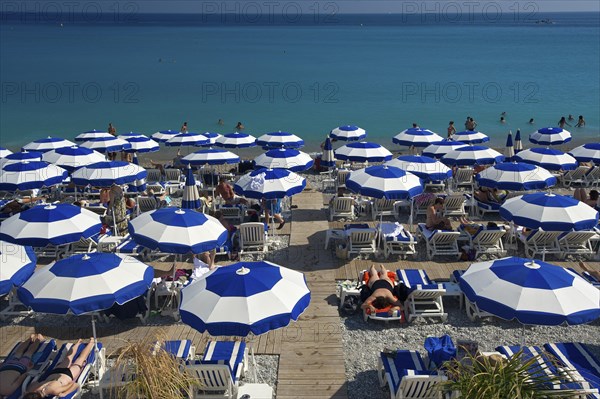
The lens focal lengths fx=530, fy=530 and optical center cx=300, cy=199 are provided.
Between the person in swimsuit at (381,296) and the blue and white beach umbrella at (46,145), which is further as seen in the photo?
the blue and white beach umbrella at (46,145)

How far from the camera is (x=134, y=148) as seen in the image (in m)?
18.0

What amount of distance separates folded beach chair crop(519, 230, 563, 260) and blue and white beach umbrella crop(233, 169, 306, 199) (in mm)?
5124

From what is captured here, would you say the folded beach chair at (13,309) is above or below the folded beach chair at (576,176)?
below

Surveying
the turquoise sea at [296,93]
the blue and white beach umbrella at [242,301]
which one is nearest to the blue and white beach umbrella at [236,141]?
the blue and white beach umbrella at [242,301]

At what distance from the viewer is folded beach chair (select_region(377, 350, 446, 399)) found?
6.43m

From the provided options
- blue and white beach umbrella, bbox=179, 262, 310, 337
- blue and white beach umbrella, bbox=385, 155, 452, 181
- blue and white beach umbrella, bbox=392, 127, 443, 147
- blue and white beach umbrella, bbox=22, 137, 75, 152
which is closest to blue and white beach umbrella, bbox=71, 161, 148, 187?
blue and white beach umbrella, bbox=22, 137, 75, 152

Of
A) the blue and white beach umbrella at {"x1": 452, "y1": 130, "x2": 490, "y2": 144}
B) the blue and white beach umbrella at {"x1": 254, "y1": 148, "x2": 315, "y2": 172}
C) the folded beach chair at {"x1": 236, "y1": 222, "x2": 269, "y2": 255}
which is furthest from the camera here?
the blue and white beach umbrella at {"x1": 452, "y1": 130, "x2": 490, "y2": 144}

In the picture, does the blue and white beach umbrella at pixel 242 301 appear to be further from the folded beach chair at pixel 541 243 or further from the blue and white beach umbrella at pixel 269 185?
the folded beach chair at pixel 541 243

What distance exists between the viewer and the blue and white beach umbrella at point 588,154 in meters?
16.1

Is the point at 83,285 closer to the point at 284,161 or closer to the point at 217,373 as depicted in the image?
the point at 217,373

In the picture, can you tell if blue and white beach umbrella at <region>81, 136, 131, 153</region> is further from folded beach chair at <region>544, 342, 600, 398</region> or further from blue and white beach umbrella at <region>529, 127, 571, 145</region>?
blue and white beach umbrella at <region>529, 127, 571, 145</region>

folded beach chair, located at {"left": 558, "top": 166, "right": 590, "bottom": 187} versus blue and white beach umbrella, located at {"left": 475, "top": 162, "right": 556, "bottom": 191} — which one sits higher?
blue and white beach umbrella, located at {"left": 475, "top": 162, "right": 556, "bottom": 191}

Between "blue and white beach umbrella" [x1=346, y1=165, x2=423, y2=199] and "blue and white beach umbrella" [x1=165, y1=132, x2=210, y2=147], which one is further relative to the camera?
"blue and white beach umbrella" [x1=165, y1=132, x2=210, y2=147]

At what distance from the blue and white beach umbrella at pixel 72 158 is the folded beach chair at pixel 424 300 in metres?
10.2
